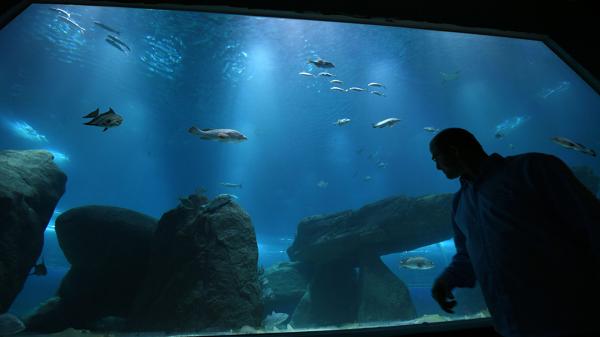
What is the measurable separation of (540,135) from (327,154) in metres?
24.0

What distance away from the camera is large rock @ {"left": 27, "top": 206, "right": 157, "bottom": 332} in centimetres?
847

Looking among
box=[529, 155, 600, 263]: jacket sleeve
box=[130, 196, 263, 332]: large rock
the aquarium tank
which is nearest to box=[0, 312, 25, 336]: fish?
the aquarium tank

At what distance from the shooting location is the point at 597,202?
1551mm

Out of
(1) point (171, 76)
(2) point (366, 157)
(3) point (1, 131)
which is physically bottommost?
(2) point (366, 157)

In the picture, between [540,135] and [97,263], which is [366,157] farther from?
[97,263]

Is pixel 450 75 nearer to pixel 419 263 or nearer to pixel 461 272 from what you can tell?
pixel 419 263

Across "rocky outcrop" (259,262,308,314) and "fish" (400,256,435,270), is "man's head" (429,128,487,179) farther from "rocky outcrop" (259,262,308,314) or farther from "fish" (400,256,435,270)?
"rocky outcrop" (259,262,308,314)

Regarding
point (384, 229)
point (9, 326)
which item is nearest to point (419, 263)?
point (384, 229)

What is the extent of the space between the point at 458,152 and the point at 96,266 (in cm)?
1082

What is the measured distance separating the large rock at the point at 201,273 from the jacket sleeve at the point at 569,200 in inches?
279

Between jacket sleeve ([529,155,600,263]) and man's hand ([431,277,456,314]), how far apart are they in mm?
870

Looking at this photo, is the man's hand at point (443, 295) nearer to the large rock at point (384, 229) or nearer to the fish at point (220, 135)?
the fish at point (220, 135)

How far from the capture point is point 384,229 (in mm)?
15133

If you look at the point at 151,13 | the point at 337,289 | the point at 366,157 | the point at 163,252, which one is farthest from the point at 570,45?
the point at 366,157
